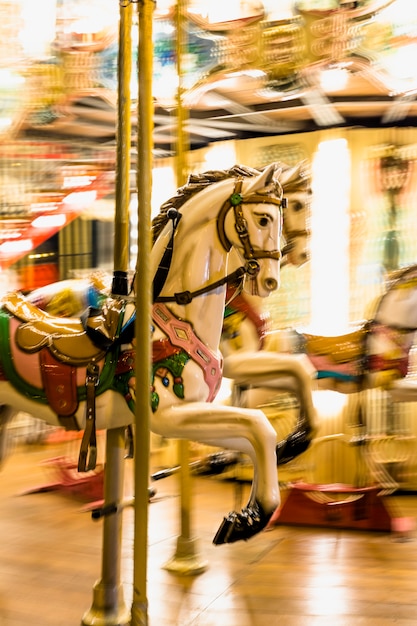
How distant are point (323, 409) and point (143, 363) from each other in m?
2.93

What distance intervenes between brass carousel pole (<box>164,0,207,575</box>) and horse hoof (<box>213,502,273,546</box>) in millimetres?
1037

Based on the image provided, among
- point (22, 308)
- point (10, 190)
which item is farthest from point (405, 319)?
point (10, 190)

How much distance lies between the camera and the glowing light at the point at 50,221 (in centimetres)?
543

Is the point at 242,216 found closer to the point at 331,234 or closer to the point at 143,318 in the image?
the point at 143,318

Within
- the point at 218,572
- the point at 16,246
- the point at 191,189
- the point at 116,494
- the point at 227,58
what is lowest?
the point at 218,572

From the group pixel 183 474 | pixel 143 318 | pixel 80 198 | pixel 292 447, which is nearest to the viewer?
pixel 143 318

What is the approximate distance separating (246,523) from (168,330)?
0.65m

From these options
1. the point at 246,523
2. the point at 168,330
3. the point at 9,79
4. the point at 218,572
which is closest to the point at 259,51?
the point at 9,79

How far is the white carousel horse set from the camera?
2500 millimetres

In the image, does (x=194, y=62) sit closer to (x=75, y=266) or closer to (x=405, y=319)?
(x=405, y=319)

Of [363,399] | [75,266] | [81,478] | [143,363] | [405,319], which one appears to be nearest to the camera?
[143,363]

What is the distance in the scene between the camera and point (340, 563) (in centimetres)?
359

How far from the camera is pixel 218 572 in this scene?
3428mm

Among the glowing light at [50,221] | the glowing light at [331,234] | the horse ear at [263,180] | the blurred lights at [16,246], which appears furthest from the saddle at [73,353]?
the glowing light at [50,221]
